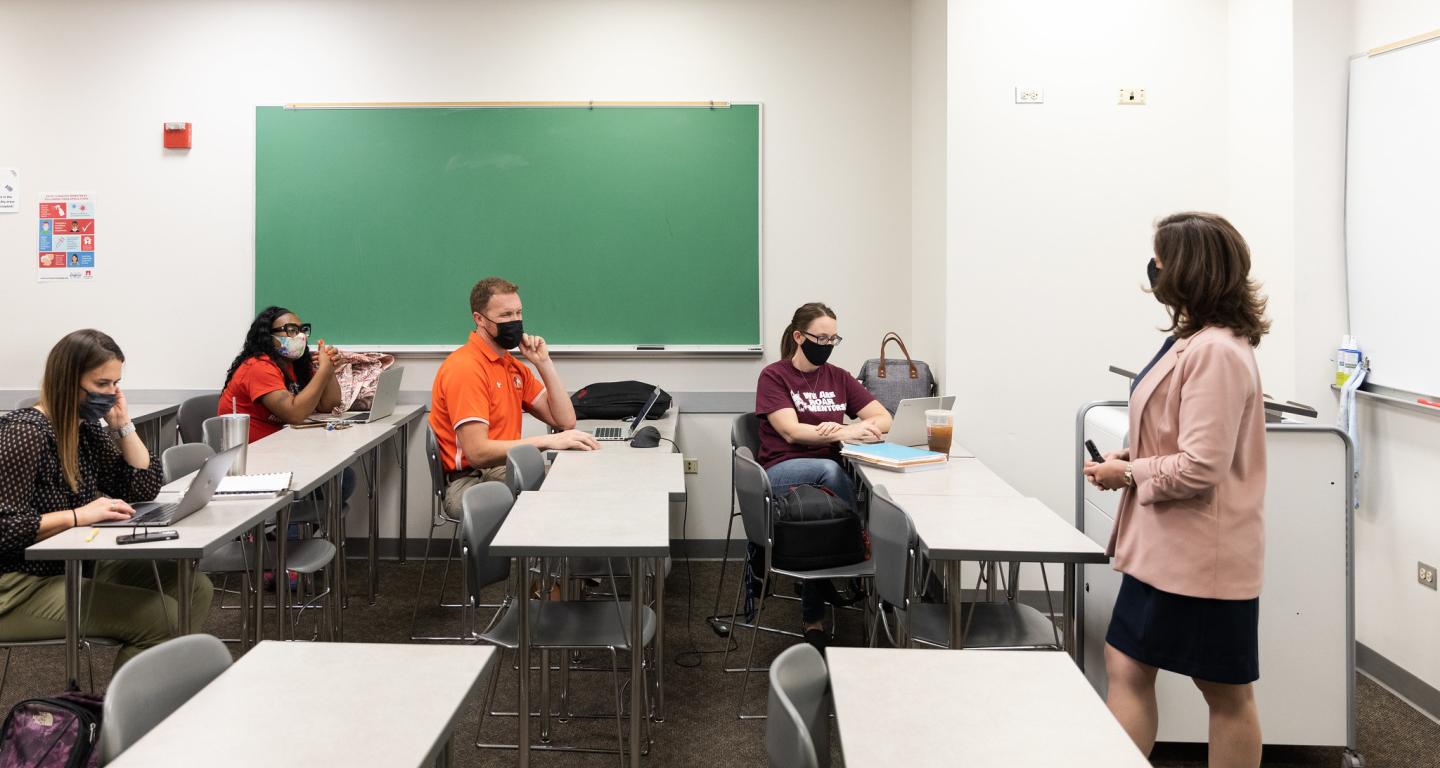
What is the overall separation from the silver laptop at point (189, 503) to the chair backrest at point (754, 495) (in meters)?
1.56

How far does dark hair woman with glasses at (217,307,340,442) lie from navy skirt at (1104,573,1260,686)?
3.49 meters

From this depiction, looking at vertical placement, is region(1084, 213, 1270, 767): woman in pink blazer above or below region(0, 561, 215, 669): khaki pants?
above

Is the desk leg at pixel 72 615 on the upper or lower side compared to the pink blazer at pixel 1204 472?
lower

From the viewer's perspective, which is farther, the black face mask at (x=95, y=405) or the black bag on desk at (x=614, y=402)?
the black bag on desk at (x=614, y=402)

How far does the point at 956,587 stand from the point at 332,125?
3869mm

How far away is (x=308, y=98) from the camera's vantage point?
4.84 m

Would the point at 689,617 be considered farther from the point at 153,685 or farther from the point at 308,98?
the point at 308,98

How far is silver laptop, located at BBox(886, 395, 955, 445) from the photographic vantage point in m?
3.61

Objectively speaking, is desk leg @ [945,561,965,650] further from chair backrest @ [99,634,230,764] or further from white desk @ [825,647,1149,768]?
chair backrest @ [99,634,230,764]

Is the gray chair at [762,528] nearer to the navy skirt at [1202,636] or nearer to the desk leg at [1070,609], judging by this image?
the desk leg at [1070,609]

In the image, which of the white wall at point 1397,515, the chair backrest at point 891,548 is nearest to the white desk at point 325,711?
the chair backrest at point 891,548

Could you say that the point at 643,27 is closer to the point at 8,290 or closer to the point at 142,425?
the point at 142,425

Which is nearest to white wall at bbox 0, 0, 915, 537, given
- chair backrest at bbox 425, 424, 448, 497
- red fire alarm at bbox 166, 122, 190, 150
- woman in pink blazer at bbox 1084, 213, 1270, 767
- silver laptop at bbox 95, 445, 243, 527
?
red fire alarm at bbox 166, 122, 190, 150

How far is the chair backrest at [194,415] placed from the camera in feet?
15.5
